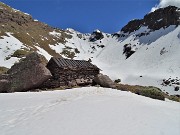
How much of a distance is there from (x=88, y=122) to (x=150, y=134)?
2.95 m

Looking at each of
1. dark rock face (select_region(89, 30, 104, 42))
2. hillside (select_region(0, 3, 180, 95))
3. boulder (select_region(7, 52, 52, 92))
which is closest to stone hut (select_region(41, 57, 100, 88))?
boulder (select_region(7, 52, 52, 92))

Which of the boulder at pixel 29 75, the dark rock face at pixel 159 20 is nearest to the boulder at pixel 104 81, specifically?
the boulder at pixel 29 75

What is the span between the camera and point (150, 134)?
10578mm

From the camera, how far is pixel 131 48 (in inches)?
4796

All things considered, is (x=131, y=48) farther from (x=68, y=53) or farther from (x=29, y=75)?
(x=29, y=75)

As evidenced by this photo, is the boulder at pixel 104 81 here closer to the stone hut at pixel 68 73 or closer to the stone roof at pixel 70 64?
the stone hut at pixel 68 73

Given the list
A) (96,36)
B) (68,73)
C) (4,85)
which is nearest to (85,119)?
(68,73)

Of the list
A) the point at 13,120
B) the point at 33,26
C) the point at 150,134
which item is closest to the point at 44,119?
the point at 13,120

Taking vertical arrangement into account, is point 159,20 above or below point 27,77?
above

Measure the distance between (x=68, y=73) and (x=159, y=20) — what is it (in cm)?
10820

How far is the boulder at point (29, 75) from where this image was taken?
88.8ft

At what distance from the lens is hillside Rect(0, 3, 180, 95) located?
221ft

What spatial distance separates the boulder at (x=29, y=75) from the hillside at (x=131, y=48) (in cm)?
2379

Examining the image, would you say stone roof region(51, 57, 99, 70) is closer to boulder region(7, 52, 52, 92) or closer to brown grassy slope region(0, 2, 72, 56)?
boulder region(7, 52, 52, 92)
